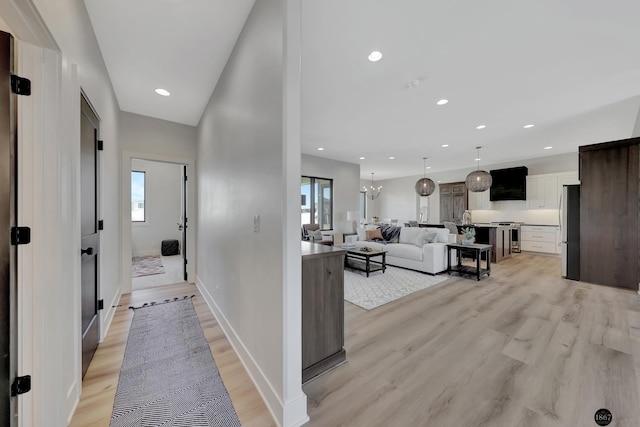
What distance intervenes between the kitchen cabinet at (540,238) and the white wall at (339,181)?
16.7 feet

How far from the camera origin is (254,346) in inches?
69.6

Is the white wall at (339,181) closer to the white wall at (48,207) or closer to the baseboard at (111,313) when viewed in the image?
the baseboard at (111,313)

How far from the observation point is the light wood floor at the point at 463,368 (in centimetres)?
145

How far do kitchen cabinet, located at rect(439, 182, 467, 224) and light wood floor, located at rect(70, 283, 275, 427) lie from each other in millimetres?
8916

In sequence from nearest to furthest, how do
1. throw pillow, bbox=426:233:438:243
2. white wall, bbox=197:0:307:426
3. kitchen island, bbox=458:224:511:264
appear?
white wall, bbox=197:0:307:426, throw pillow, bbox=426:233:438:243, kitchen island, bbox=458:224:511:264

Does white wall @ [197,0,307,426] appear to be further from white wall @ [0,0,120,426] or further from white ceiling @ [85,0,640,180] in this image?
white wall @ [0,0,120,426]

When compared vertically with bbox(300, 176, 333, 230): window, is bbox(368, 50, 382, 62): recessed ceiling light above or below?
above

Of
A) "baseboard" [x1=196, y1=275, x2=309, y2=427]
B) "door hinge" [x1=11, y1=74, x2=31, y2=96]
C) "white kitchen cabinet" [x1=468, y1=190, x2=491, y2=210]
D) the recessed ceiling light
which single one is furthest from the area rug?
"white kitchen cabinet" [x1=468, y1=190, x2=491, y2=210]

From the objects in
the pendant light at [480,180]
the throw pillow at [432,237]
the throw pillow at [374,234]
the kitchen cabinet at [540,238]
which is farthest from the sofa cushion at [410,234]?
the kitchen cabinet at [540,238]

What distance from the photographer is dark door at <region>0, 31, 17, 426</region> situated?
44.4 inches

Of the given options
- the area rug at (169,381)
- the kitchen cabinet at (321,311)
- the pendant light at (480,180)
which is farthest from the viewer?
the pendant light at (480,180)

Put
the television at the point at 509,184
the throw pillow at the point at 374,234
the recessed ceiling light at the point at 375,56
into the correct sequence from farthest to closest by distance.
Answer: the television at the point at 509,184
the throw pillow at the point at 374,234
the recessed ceiling light at the point at 375,56

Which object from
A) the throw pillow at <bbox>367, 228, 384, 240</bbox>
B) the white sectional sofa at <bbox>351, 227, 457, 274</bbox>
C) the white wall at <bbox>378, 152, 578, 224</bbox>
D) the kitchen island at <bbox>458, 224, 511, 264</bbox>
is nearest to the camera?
the white sectional sofa at <bbox>351, 227, 457, 274</bbox>

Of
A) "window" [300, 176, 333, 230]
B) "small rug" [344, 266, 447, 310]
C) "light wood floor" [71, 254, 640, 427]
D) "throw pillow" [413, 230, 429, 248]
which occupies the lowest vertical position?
"light wood floor" [71, 254, 640, 427]
